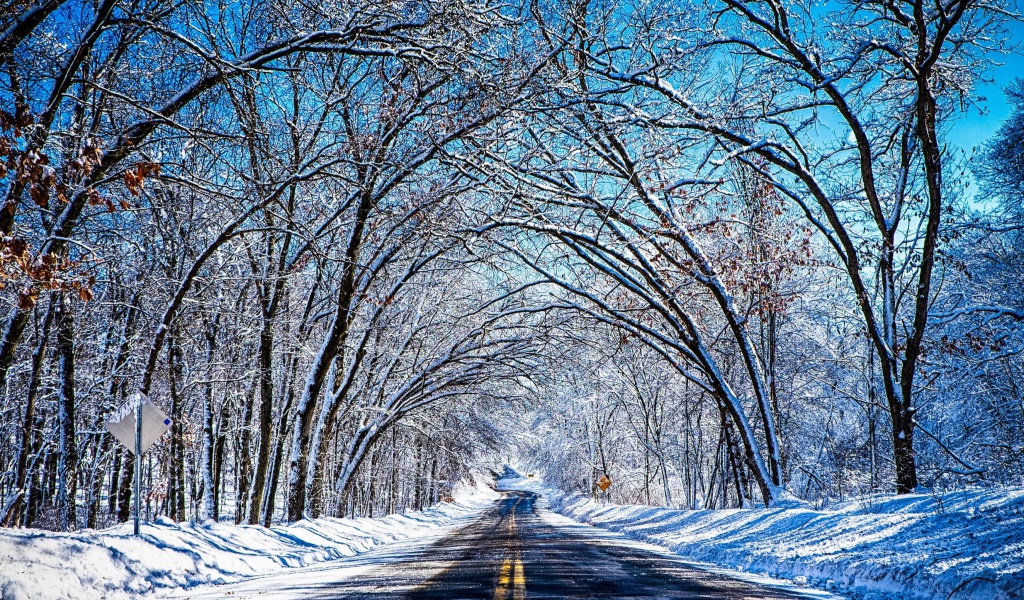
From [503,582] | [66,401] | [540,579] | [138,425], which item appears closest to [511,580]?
[503,582]

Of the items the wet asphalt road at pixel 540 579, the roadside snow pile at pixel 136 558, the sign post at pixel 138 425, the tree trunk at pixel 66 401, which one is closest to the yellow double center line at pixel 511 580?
the wet asphalt road at pixel 540 579

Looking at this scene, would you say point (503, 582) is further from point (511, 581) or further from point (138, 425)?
point (138, 425)

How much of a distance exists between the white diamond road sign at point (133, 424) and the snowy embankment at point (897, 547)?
8.55 meters

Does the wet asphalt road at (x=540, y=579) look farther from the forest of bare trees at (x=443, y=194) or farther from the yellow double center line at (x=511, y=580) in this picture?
the forest of bare trees at (x=443, y=194)

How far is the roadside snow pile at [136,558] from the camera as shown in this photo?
6.23 m

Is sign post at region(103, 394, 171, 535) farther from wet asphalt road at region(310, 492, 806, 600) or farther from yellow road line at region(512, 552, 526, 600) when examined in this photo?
yellow road line at region(512, 552, 526, 600)

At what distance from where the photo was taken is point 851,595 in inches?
265

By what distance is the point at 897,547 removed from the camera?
24.0 ft

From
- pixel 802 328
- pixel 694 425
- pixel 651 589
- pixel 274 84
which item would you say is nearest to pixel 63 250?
pixel 274 84

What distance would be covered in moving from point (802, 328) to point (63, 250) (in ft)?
85.8

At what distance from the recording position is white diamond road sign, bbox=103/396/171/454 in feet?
28.7

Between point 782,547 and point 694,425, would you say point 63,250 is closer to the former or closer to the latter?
point 782,547

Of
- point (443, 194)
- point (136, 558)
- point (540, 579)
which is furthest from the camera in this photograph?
point (443, 194)

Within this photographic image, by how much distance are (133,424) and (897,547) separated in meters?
9.56
